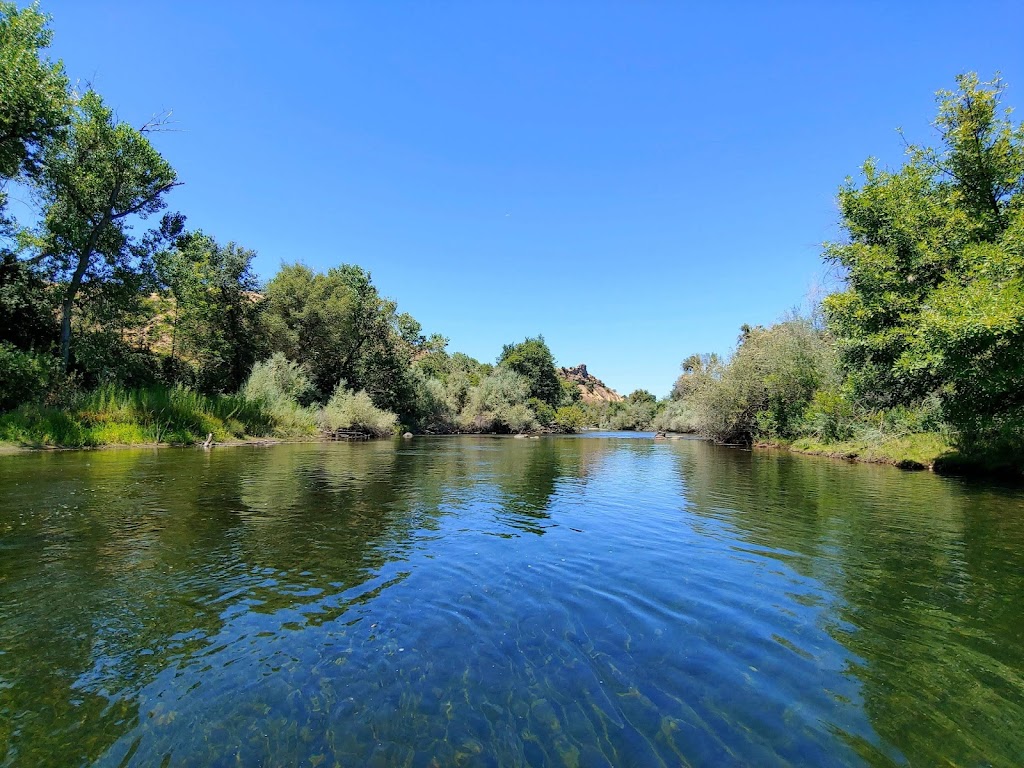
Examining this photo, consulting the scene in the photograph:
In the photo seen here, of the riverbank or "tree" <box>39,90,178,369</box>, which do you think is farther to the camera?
"tree" <box>39,90,178,369</box>

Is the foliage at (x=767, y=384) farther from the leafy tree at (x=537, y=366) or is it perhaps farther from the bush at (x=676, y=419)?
the leafy tree at (x=537, y=366)

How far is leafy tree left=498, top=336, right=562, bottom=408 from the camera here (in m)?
107

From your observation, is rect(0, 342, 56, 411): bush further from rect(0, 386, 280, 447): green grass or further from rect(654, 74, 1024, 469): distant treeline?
rect(654, 74, 1024, 469): distant treeline

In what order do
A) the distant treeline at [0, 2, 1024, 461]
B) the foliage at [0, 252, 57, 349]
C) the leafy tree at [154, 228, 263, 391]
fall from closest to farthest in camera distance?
the distant treeline at [0, 2, 1024, 461] < the foliage at [0, 252, 57, 349] < the leafy tree at [154, 228, 263, 391]

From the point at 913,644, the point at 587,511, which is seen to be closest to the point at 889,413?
the point at 587,511

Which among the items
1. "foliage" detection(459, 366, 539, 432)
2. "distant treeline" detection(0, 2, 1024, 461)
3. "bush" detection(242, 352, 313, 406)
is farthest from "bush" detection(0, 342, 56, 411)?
"foliage" detection(459, 366, 539, 432)

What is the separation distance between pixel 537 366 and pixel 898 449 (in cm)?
8380

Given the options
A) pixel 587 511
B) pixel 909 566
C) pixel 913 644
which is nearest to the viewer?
pixel 913 644

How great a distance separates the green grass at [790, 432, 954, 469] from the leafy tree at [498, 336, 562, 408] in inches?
2963

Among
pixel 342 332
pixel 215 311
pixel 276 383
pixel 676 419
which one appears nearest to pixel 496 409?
pixel 342 332

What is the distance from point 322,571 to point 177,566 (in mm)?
2226

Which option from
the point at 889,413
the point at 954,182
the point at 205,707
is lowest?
the point at 205,707

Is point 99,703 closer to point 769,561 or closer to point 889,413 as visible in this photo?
point 769,561

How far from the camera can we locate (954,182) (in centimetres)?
2078
